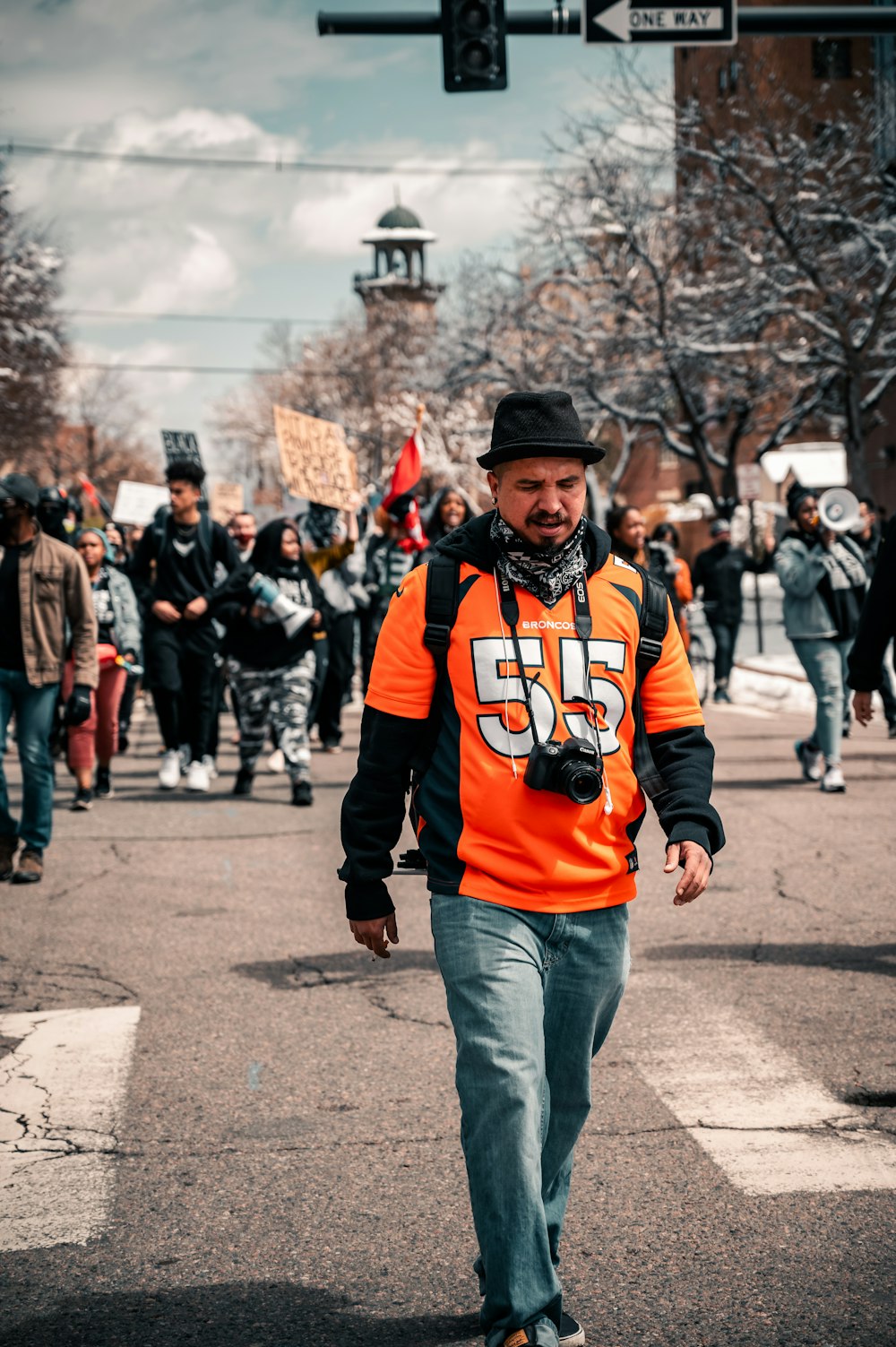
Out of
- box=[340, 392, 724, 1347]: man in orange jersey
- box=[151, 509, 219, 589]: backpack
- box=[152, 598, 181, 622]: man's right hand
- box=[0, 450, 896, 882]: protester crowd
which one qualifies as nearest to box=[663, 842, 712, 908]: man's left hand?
box=[340, 392, 724, 1347]: man in orange jersey

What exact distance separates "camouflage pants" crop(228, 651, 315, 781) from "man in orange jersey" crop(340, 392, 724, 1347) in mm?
7885

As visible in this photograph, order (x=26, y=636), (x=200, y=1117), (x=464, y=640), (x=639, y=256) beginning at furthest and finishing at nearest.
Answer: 1. (x=639, y=256)
2. (x=26, y=636)
3. (x=200, y=1117)
4. (x=464, y=640)

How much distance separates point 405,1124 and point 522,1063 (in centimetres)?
171

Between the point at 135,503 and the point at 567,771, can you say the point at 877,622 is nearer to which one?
the point at 567,771

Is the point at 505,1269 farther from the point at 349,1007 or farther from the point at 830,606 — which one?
the point at 830,606

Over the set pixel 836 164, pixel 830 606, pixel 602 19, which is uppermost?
pixel 836 164

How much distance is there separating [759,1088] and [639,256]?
25876mm

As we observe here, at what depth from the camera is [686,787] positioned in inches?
129

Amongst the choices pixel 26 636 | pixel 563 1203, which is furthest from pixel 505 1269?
pixel 26 636

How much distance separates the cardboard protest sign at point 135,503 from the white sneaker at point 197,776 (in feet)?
34.0

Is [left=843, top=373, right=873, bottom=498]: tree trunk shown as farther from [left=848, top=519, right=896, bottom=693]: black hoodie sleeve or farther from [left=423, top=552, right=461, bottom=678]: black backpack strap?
[left=423, top=552, right=461, bottom=678]: black backpack strap

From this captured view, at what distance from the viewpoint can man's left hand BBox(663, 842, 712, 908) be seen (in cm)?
318

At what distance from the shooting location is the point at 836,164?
2505 centimetres

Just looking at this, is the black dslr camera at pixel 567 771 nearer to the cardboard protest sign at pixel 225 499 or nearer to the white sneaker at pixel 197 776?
the white sneaker at pixel 197 776
